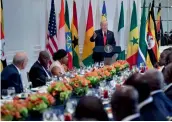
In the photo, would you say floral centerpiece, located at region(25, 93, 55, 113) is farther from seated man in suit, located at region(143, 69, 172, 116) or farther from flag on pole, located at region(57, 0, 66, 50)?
flag on pole, located at region(57, 0, 66, 50)

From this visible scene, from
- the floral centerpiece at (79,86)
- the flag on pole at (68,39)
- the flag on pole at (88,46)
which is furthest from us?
the flag on pole at (88,46)

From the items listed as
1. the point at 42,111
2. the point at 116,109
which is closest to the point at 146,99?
the point at 116,109

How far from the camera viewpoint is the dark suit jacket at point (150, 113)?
9.66ft

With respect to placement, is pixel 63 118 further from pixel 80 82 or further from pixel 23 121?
pixel 80 82

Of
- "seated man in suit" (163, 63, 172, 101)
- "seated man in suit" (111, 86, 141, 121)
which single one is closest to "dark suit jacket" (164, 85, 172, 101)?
"seated man in suit" (163, 63, 172, 101)

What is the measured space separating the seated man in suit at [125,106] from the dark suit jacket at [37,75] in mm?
3599

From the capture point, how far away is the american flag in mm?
9016

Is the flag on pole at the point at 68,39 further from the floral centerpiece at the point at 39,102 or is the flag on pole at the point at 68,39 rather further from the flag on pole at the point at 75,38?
the floral centerpiece at the point at 39,102

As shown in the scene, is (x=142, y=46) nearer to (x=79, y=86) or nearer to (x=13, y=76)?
(x=13, y=76)

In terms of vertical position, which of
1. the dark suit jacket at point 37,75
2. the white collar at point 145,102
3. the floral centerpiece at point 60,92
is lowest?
the dark suit jacket at point 37,75

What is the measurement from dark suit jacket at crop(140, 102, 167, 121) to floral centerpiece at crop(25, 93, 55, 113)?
3.23ft

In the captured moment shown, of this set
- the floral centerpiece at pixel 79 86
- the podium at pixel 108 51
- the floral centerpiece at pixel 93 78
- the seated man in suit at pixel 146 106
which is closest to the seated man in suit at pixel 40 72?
the floral centerpiece at pixel 93 78

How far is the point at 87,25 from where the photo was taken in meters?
10.1

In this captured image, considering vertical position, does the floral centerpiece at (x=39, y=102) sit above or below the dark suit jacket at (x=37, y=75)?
above
